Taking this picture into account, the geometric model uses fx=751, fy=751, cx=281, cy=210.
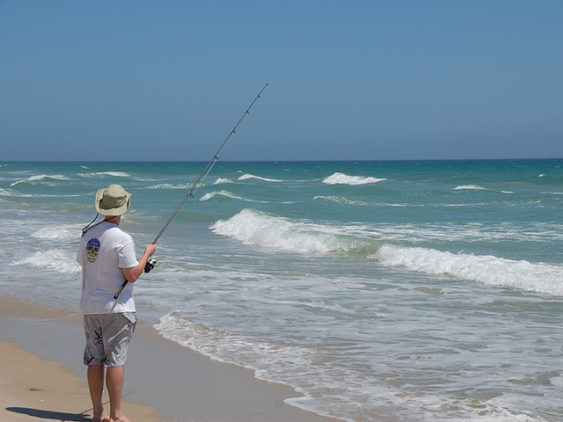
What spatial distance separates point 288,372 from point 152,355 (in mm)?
1163

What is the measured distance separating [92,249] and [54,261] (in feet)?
24.9

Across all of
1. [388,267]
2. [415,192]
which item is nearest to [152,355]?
[388,267]

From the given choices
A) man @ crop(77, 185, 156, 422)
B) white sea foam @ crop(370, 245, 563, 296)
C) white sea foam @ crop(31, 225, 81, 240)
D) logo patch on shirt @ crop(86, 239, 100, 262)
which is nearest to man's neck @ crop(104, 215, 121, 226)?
man @ crop(77, 185, 156, 422)

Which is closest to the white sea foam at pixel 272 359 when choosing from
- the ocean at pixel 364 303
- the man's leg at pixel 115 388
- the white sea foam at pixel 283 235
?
the ocean at pixel 364 303

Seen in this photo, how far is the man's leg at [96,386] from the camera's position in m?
4.07

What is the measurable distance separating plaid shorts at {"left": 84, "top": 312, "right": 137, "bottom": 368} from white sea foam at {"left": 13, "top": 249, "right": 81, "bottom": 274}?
6.69 m

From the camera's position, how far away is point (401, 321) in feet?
23.9

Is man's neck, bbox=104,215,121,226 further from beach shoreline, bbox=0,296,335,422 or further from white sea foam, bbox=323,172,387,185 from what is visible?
white sea foam, bbox=323,172,387,185

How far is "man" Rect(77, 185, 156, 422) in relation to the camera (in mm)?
3947

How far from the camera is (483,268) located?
34.9ft

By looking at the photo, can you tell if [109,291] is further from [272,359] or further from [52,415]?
[272,359]

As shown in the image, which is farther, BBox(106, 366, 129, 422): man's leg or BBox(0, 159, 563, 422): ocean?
BBox(0, 159, 563, 422): ocean

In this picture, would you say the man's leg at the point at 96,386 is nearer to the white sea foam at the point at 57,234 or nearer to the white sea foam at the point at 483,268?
the white sea foam at the point at 483,268

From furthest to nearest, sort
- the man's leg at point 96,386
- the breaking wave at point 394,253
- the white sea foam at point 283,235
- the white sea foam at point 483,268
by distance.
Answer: the white sea foam at point 283,235, the breaking wave at point 394,253, the white sea foam at point 483,268, the man's leg at point 96,386
